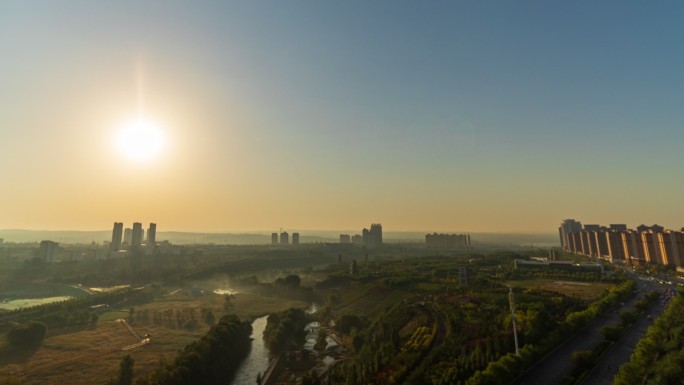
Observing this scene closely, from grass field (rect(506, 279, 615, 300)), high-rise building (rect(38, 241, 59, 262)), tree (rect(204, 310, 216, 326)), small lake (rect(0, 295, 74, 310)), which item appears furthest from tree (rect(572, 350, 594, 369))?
high-rise building (rect(38, 241, 59, 262))

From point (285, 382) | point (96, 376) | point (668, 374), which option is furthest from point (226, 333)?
point (668, 374)

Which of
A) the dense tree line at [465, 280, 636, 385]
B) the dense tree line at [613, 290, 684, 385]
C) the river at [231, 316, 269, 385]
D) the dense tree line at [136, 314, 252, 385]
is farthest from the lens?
the river at [231, 316, 269, 385]

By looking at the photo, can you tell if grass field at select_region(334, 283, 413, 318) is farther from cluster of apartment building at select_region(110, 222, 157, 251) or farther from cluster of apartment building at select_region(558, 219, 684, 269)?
cluster of apartment building at select_region(110, 222, 157, 251)

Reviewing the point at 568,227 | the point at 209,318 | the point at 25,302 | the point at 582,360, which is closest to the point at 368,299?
the point at 209,318

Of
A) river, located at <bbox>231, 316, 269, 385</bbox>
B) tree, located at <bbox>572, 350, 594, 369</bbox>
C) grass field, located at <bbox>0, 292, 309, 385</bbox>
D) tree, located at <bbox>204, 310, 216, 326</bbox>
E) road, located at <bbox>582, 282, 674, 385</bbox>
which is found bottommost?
river, located at <bbox>231, 316, 269, 385</bbox>

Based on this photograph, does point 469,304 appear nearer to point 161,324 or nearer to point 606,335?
point 606,335

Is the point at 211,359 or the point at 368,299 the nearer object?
the point at 211,359

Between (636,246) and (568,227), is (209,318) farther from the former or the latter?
(568,227)
